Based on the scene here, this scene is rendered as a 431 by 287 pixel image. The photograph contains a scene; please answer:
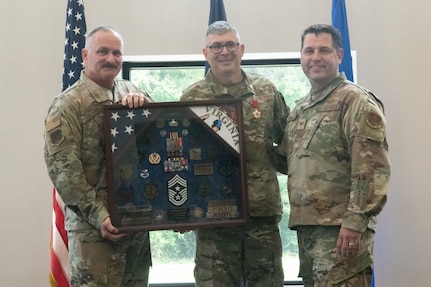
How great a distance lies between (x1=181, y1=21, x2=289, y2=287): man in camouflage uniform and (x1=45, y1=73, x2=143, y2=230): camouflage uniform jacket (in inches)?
20.3

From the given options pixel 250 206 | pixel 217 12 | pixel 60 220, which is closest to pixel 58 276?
pixel 60 220

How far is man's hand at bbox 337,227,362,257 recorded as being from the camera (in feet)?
6.49

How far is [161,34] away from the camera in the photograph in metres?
3.27

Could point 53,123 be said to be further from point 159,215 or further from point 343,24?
point 343,24

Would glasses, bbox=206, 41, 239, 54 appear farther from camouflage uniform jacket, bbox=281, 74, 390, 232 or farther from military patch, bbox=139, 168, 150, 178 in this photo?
military patch, bbox=139, 168, 150, 178

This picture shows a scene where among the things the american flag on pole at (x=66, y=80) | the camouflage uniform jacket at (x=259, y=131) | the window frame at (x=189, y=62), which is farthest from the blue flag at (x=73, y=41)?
the camouflage uniform jacket at (x=259, y=131)

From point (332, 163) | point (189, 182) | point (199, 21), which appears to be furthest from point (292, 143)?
point (199, 21)

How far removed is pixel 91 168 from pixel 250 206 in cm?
75
